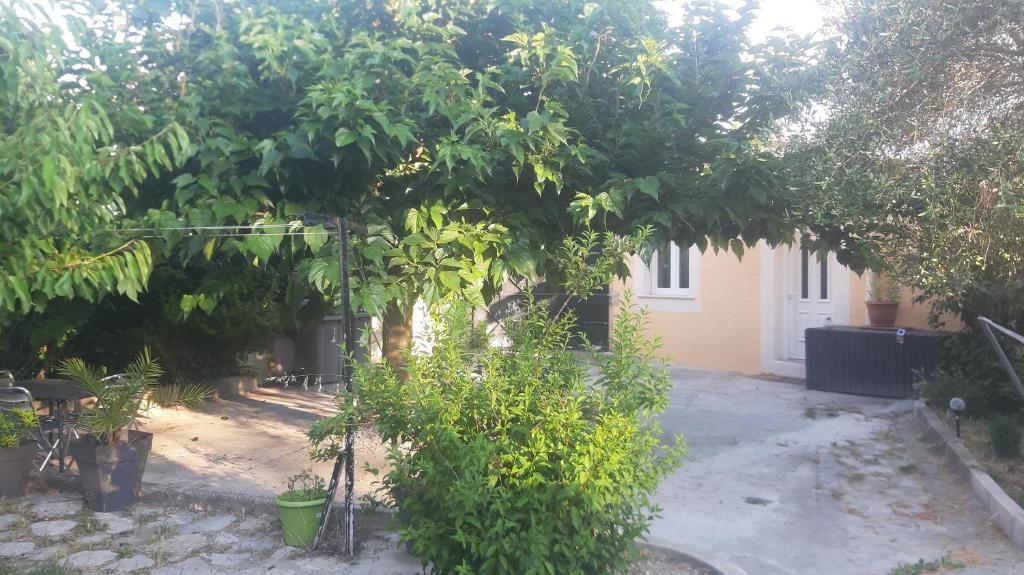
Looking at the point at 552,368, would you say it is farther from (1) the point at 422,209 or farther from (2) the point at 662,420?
(2) the point at 662,420

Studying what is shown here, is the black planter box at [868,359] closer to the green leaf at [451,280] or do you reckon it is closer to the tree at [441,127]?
the tree at [441,127]

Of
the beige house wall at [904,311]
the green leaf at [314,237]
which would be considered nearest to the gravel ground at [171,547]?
the green leaf at [314,237]

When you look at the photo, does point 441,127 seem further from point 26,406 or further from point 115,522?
point 26,406

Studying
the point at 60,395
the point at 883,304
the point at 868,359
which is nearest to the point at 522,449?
the point at 60,395

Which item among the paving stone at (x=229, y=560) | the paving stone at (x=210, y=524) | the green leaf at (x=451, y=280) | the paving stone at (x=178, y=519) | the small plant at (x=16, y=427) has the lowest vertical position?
the paving stone at (x=229, y=560)

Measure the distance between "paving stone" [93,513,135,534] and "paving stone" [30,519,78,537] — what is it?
19 cm

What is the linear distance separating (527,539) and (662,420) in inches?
263

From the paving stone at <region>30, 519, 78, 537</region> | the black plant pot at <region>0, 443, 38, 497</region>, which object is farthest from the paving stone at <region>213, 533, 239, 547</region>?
the black plant pot at <region>0, 443, 38, 497</region>

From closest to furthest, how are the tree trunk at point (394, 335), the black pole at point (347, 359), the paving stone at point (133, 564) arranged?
the black pole at point (347, 359) → the paving stone at point (133, 564) → the tree trunk at point (394, 335)

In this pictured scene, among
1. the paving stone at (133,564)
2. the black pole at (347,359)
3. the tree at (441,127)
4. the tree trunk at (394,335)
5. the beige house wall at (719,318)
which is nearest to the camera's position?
the black pole at (347,359)

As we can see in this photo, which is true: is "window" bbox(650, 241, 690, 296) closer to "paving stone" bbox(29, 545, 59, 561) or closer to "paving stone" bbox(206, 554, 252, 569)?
"paving stone" bbox(206, 554, 252, 569)

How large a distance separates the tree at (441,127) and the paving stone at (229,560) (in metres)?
1.76

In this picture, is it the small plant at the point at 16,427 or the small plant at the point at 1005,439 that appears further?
the small plant at the point at 1005,439

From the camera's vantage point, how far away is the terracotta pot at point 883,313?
1189 cm
